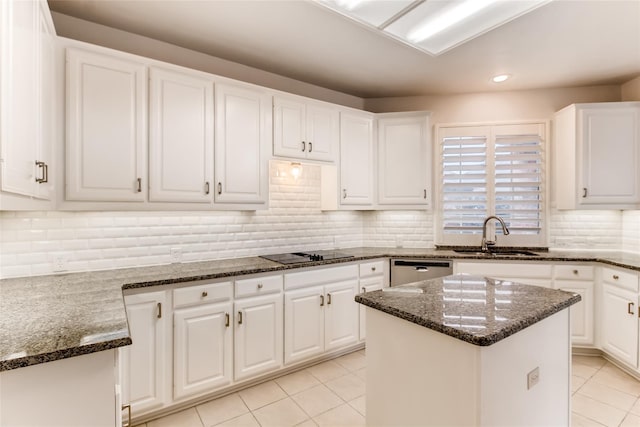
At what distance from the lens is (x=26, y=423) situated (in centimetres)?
97

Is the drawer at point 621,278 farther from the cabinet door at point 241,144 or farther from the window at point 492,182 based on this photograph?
the cabinet door at point 241,144

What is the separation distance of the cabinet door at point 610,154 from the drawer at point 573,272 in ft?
2.20

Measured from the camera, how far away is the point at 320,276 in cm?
290

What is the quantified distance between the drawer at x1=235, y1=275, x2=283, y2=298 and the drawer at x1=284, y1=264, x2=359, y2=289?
87 millimetres

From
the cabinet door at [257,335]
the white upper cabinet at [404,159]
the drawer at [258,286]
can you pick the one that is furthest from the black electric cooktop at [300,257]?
the white upper cabinet at [404,159]

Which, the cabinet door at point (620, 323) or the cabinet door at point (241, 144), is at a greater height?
the cabinet door at point (241, 144)

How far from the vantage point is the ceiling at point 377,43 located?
2.20m

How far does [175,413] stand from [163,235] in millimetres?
1303

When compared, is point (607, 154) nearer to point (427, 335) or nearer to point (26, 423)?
point (427, 335)

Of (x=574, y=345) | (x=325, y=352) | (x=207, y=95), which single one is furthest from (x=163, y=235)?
(x=574, y=345)

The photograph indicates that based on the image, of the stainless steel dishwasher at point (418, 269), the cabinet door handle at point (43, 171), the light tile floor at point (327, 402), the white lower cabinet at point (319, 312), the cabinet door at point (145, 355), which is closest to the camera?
the cabinet door handle at point (43, 171)

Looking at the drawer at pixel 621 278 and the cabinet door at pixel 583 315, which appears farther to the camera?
the cabinet door at pixel 583 315

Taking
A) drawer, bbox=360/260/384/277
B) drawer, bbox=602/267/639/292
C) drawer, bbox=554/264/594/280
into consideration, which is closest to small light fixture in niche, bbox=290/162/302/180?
drawer, bbox=360/260/384/277

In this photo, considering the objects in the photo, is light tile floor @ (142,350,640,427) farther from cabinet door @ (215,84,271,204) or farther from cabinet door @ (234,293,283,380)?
cabinet door @ (215,84,271,204)
